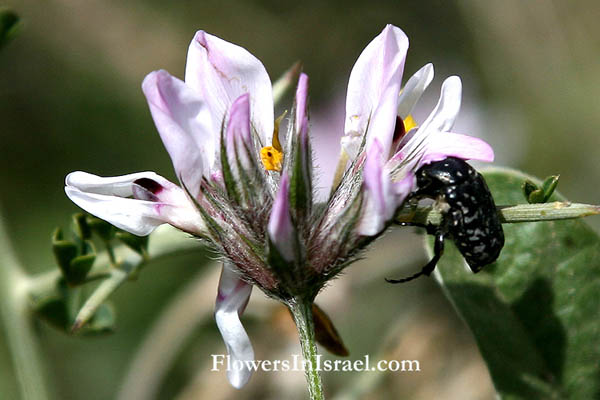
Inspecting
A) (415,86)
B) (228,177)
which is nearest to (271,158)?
(228,177)

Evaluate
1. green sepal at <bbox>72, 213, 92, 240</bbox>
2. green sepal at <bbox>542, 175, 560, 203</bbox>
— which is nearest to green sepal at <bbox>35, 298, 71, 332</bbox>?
green sepal at <bbox>72, 213, 92, 240</bbox>

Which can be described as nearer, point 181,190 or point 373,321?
point 181,190

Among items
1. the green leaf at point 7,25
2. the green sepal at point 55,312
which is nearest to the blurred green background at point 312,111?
the green sepal at point 55,312

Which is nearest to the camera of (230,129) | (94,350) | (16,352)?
(230,129)

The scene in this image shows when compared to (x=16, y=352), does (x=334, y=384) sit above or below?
below

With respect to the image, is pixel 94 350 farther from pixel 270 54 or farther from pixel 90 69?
pixel 270 54

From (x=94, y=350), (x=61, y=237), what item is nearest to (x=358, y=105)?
(x=61, y=237)

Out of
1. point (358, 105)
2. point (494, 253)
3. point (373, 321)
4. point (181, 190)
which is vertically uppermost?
point (358, 105)

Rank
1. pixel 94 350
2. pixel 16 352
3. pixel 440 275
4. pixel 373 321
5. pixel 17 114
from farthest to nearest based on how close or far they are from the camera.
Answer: pixel 17 114
pixel 94 350
pixel 373 321
pixel 16 352
pixel 440 275
